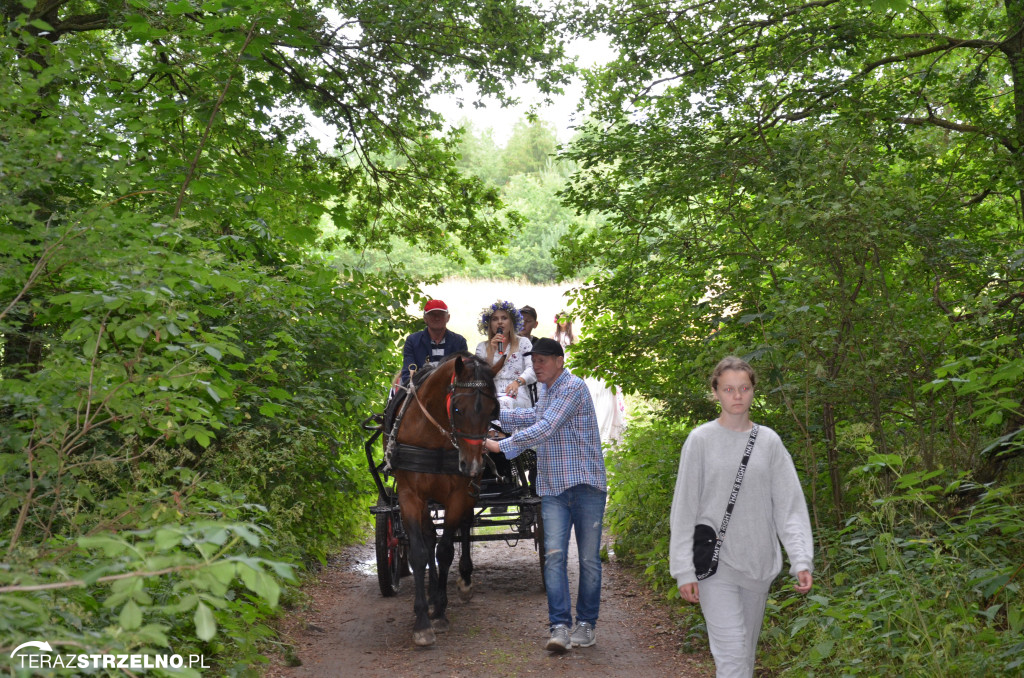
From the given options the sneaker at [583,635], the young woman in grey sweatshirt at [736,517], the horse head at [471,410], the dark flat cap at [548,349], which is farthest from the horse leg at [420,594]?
the young woman in grey sweatshirt at [736,517]

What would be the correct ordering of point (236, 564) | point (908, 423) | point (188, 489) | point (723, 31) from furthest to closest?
point (723, 31) < point (908, 423) < point (188, 489) < point (236, 564)

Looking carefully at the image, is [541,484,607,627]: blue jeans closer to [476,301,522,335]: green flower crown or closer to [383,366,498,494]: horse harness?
[383,366,498,494]: horse harness

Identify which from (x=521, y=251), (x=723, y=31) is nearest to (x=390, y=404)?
(x=723, y=31)

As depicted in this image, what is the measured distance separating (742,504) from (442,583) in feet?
14.3

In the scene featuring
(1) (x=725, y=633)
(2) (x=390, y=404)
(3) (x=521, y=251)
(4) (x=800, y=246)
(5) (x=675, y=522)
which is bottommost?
(1) (x=725, y=633)

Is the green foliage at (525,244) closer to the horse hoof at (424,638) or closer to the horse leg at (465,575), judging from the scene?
the horse leg at (465,575)

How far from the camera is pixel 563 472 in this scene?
6.75 m

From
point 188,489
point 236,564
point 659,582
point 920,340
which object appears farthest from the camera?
point 659,582

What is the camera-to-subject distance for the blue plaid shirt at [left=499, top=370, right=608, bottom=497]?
673 cm

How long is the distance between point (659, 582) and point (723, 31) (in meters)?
6.21

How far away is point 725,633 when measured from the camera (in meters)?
4.20

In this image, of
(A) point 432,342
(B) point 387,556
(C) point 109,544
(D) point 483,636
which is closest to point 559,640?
(D) point 483,636

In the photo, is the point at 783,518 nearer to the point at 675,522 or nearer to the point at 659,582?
the point at 675,522

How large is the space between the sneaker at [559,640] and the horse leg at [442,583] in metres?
1.23
